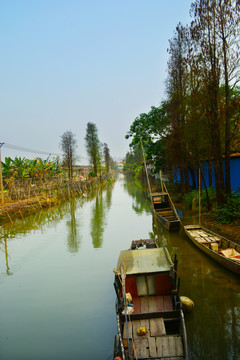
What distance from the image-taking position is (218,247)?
1152cm

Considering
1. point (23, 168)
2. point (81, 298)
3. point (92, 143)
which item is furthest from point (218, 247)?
point (92, 143)

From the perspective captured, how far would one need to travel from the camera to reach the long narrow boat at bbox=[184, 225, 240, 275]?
9.33 metres

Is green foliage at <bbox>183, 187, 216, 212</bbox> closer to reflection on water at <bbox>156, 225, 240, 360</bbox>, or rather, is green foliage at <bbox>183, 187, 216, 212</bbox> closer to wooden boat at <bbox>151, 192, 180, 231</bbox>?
wooden boat at <bbox>151, 192, 180, 231</bbox>

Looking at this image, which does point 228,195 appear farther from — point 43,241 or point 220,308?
point 43,241

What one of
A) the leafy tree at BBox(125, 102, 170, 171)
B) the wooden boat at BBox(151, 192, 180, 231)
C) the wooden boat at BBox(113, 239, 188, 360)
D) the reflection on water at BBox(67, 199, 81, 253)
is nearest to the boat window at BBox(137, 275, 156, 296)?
the wooden boat at BBox(113, 239, 188, 360)

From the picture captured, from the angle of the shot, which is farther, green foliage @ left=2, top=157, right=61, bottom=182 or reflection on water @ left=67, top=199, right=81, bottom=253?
green foliage @ left=2, top=157, right=61, bottom=182

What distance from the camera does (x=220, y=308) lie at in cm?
762

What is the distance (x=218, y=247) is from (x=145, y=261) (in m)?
5.37

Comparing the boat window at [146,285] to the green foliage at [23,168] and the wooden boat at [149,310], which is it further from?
the green foliage at [23,168]

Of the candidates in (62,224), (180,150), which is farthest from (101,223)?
(180,150)

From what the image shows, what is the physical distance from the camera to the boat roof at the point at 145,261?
7059 millimetres

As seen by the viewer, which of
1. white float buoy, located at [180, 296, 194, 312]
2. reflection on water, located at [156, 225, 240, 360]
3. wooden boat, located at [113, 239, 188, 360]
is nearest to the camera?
wooden boat, located at [113, 239, 188, 360]

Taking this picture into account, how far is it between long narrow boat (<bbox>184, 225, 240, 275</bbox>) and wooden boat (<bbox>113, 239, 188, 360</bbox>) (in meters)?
2.95

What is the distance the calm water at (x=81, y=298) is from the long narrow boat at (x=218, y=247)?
43 centimetres
